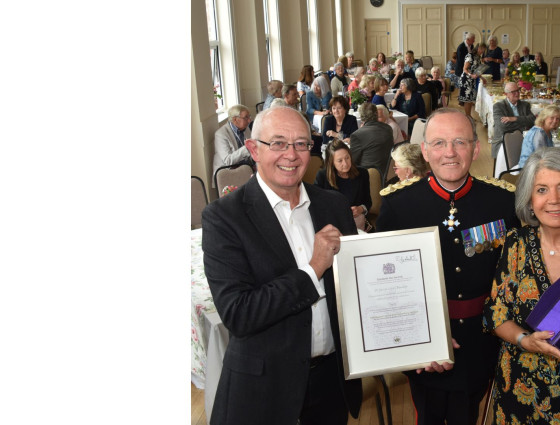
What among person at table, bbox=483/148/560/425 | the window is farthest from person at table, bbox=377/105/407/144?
person at table, bbox=483/148/560/425

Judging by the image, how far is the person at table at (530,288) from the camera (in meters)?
1.61

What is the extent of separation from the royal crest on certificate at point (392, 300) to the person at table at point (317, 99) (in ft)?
24.6

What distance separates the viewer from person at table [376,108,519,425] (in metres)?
1.80

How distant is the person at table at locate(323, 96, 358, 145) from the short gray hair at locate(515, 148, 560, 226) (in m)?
5.18

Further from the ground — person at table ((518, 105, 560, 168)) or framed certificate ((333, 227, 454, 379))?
person at table ((518, 105, 560, 168))

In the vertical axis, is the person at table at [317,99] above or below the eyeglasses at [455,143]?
above

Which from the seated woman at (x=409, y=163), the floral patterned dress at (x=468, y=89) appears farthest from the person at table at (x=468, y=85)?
the seated woman at (x=409, y=163)

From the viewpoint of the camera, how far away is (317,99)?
937 centimetres

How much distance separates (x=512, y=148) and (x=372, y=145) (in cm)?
151

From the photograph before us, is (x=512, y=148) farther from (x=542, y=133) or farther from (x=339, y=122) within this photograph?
(x=339, y=122)

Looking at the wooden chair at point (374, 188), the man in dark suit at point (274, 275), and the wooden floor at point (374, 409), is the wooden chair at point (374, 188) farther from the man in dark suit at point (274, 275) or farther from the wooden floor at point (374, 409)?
the man in dark suit at point (274, 275)

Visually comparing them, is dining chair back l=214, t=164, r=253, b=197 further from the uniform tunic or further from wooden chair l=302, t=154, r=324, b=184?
the uniform tunic
